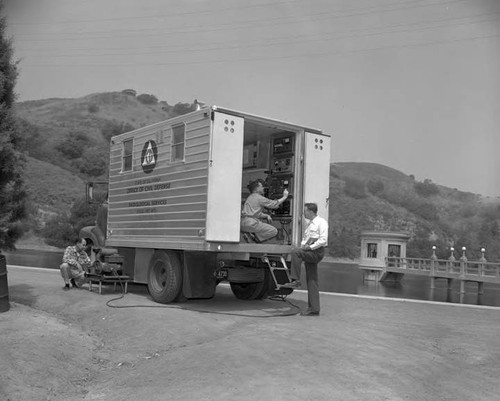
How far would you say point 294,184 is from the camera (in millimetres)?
10438

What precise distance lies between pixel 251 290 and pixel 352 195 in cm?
7418

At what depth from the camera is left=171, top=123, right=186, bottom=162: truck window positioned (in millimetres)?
9797

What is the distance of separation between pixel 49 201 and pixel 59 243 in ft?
41.8

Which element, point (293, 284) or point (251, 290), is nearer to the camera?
point (293, 284)

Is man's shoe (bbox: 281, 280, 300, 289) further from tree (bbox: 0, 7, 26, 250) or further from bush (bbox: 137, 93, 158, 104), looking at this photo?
bush (bbox: 137, 93, 158, 104)

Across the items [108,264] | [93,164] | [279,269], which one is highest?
[93,164]

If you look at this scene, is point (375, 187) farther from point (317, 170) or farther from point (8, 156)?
point (8, 156)

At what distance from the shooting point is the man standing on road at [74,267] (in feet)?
38.0

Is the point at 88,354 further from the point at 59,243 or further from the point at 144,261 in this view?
the point at 59,243

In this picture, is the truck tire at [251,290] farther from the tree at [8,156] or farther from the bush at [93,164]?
the bush at [93,164]

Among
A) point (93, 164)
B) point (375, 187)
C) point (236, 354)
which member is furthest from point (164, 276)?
point (375, 187)

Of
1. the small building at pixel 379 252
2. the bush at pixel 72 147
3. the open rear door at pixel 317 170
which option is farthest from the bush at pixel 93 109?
the open rear door at pixel 317 170

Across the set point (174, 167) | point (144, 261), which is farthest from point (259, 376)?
point (144, 261)

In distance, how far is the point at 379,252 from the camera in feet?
97.8
